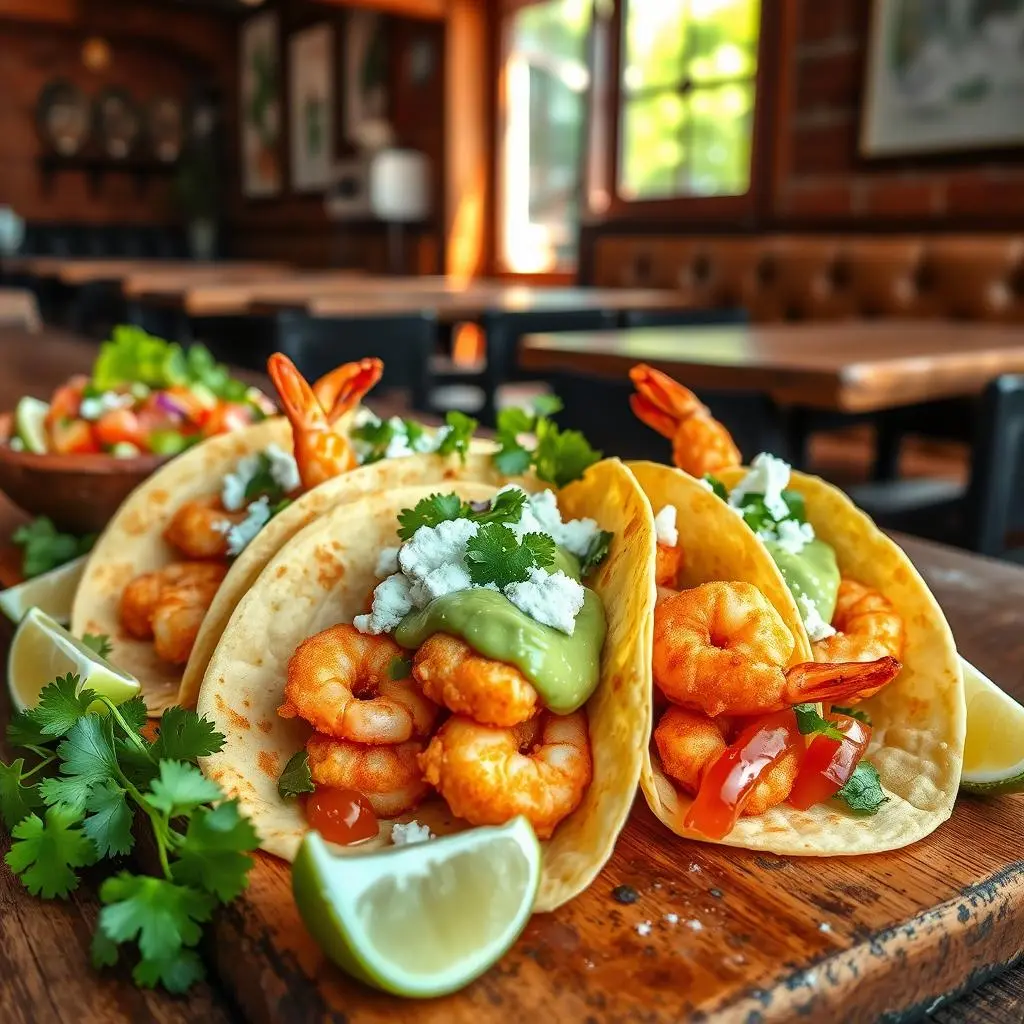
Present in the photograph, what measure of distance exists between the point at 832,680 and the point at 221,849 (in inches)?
17.9

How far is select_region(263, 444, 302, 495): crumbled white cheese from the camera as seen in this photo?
1.13m

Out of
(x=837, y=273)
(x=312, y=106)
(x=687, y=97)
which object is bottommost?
(x=837, y=273)

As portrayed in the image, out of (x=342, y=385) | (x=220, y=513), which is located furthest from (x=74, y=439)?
(x=342, y=385)

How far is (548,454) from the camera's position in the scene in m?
1.09

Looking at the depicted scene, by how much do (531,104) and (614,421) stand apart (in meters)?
6.28

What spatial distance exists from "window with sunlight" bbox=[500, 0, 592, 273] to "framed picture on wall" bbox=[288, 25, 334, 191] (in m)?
2.89

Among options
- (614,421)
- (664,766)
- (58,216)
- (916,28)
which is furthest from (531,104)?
(664,766)

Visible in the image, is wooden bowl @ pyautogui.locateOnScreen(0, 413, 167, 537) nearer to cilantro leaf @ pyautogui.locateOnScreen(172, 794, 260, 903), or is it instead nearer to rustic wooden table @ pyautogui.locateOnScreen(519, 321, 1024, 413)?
cilantro leaf @ pyautogui.locateOnScreen(172, 794, 260, 903)

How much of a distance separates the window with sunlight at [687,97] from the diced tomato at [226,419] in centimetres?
512

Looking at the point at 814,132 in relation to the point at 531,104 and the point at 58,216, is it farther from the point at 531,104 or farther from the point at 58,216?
the point at 58,216

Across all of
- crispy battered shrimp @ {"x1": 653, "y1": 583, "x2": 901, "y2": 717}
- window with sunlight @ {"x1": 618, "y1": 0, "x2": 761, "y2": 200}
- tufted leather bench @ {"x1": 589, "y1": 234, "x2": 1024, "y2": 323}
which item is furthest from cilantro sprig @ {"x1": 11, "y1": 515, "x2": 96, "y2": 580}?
window with sunlight @ {"x1": 618, "y1": 0, "x2": 761, "y2": 200}

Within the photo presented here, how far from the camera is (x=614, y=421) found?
261cm

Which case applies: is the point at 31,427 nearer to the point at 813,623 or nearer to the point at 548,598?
the point at 548,598

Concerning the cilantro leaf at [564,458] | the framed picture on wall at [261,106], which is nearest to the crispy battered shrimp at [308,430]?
the cilantro leaf at [564,458]
